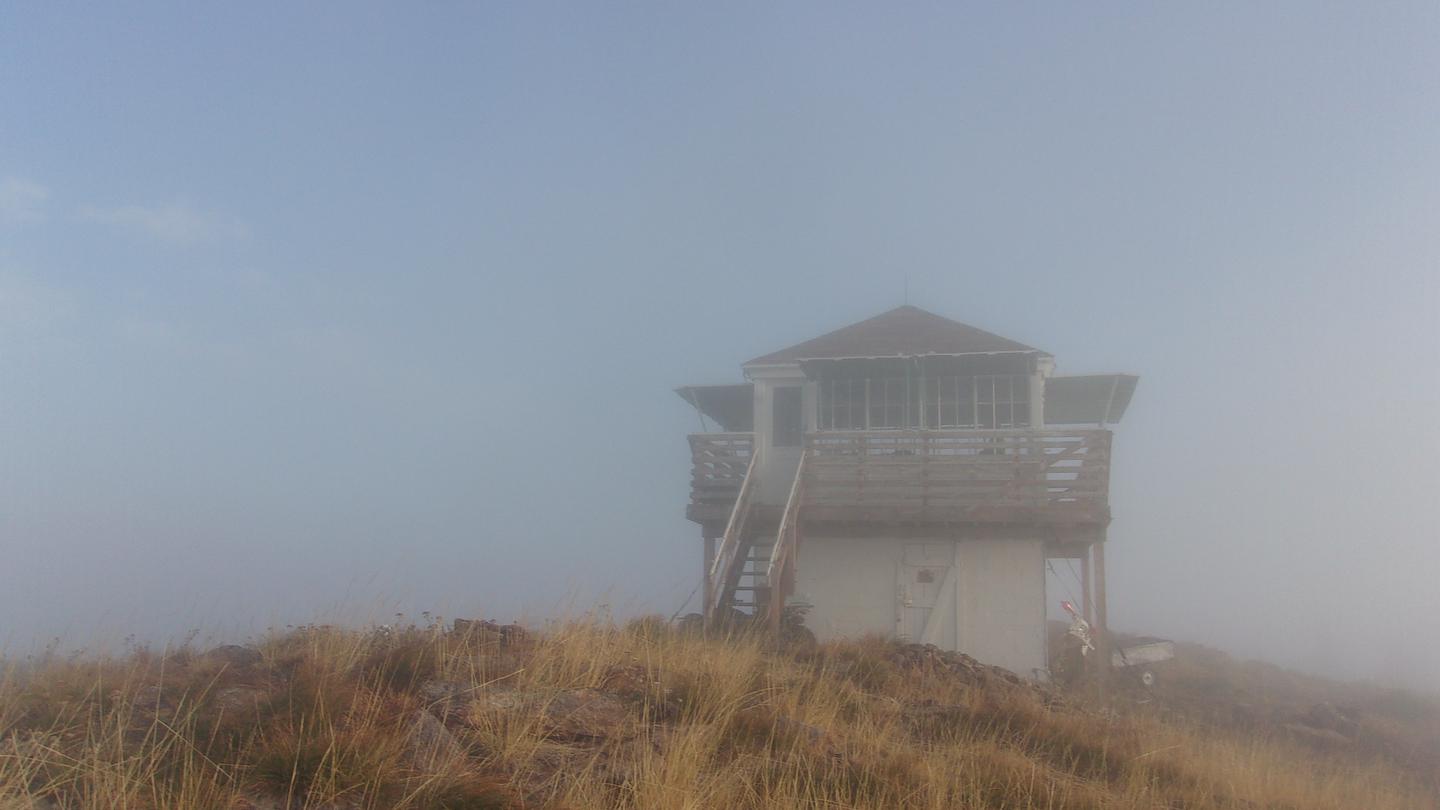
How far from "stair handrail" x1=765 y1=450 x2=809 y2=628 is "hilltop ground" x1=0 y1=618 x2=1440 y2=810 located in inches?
148

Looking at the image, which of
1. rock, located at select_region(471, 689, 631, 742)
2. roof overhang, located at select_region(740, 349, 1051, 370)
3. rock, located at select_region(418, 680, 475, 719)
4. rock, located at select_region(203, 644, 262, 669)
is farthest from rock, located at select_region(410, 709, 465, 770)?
roof overhang, located at select_region(740, 349, 1051, 370)

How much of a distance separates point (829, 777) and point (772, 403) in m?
13.6

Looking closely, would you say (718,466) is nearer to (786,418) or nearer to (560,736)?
(786,418)

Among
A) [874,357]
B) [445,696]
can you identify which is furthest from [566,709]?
[874,357]

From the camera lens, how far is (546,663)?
7789 millimetres

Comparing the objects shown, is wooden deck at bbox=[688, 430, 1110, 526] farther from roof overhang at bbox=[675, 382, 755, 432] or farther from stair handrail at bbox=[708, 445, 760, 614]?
roof overhang at bbox=[675, 382, 755, 432]

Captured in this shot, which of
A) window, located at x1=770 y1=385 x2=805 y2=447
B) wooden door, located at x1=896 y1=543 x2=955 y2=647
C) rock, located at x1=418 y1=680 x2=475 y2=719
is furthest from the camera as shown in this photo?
window, located at x1=770 y1=385 x2=805 y2=447

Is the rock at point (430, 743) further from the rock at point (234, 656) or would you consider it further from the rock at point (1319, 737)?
the rock at point (1319, 737)

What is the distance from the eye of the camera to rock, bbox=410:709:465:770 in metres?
5.71

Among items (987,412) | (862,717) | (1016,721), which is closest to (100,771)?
(862,717)

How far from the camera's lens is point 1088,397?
2081 centimetres

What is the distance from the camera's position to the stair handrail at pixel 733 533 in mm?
15367

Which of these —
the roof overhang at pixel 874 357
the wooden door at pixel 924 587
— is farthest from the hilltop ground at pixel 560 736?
the roof overhang at pixel 874 357

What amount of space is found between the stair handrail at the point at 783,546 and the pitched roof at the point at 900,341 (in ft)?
7.58
